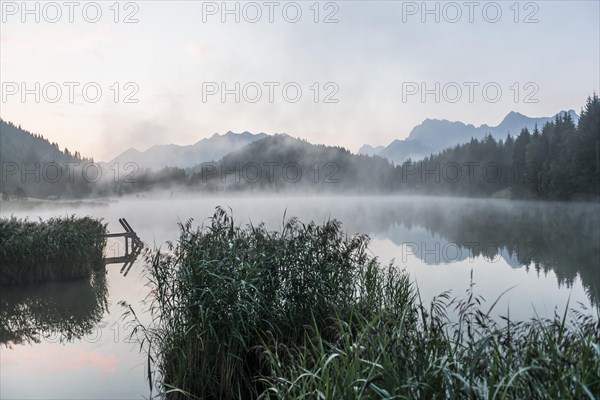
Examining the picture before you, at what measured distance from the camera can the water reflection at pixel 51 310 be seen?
28.7 ft

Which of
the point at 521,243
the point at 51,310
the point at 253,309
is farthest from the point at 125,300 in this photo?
the point at 521,243

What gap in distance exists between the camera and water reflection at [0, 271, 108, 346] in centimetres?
873

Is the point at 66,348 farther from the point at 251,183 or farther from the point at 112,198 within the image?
the point at 251,183

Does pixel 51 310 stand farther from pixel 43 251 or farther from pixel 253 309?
pixel 253 309

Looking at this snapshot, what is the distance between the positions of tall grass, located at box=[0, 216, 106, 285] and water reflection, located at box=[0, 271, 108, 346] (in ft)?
1.12

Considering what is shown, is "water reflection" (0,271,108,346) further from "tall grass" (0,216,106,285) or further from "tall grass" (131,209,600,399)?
"tall grass" (131,209,600,399)

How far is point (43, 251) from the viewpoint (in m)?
13.0

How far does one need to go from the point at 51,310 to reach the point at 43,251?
313cm

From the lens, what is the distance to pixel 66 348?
311 inches

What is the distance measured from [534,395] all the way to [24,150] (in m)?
107

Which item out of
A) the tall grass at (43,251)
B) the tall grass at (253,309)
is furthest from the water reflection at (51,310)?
the tall grass at (253,309)

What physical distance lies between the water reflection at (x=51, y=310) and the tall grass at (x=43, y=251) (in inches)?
13.4

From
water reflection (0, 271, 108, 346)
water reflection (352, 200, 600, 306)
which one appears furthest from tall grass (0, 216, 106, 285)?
water reflection (352, 200, 600, 306)

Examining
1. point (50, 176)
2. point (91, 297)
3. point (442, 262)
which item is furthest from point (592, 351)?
point (50, 176)
